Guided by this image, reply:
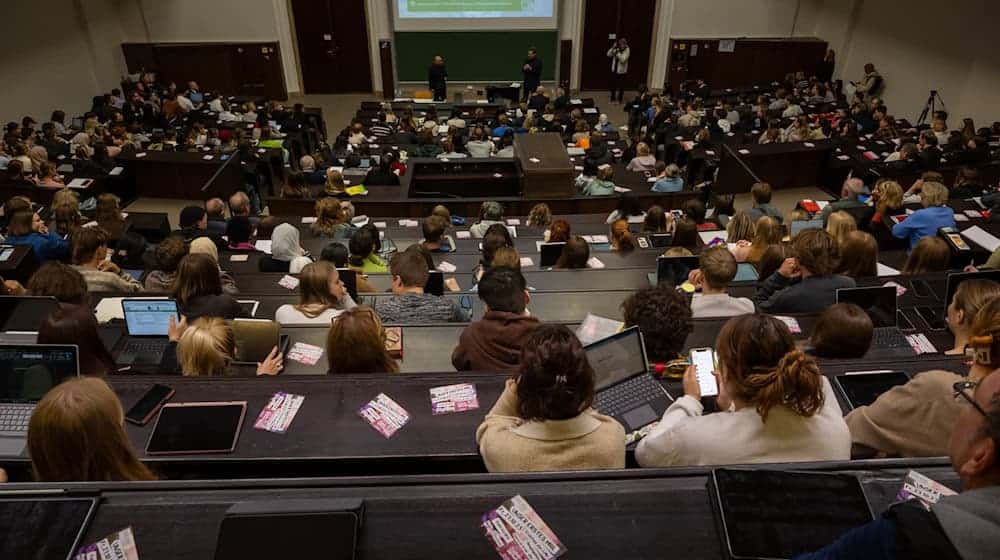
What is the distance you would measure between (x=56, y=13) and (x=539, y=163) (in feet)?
36.6

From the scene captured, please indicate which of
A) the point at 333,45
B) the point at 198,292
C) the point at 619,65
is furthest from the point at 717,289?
the point at 333,45

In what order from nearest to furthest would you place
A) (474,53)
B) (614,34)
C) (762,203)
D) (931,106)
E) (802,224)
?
1. (802,224)
2. (762,203)
3. (931,106)
4. (614,34)
5. (474,53)

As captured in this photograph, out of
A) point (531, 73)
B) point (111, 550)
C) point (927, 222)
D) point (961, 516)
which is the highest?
point (961, 516)

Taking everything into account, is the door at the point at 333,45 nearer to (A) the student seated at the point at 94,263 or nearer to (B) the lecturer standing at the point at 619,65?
(B) the lecturer standing at the point at 619,65

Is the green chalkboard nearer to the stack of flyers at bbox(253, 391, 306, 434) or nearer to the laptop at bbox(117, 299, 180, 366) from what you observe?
the laptop at bbox(117, 299, 180, 366)

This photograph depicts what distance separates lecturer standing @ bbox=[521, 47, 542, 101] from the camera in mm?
14516

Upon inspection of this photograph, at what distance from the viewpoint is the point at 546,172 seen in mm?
8562

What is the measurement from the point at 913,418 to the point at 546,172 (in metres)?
6.74

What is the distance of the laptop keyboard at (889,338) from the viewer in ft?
11.0

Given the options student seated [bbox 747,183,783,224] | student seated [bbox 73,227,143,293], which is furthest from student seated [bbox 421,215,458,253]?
student seated [bbox 747,183,783,224]

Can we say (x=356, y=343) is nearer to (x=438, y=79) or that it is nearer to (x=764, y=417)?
(x=764, y=417)

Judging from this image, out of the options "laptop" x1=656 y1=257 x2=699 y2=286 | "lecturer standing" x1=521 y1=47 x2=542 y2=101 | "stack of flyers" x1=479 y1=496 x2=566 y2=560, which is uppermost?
"stack of flyers" x1=479 y1=496 x2=566 y2=560

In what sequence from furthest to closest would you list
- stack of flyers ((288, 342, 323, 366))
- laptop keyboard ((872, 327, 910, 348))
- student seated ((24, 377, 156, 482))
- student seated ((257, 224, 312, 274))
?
student seated ((257, 224, 312, 274)) → laptop keyboard ((872, 327, 910, 348)) → stack of flyers ((288, 342, 323, 366)) → student seated ((24, 377, 156, 482))

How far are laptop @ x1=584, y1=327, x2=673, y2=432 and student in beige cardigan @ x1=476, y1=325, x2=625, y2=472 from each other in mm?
579
